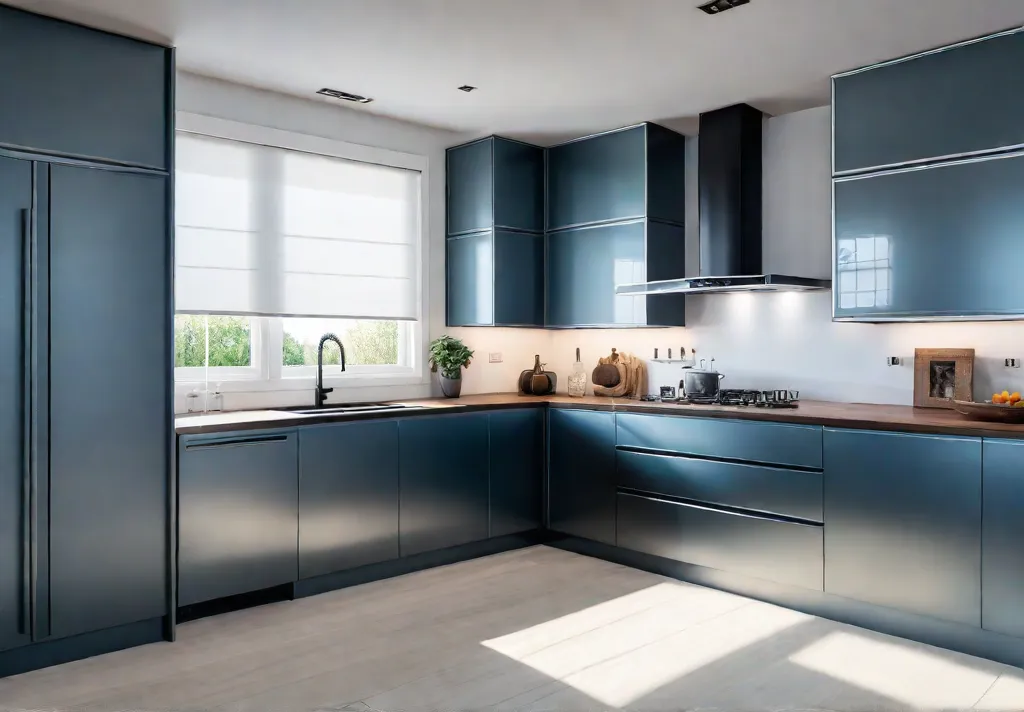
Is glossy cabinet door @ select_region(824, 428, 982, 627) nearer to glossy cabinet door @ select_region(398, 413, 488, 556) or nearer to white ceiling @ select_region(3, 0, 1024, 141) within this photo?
white ceiling @ select_region(3, 0, 1024, 141)

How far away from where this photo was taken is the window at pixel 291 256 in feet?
12.9

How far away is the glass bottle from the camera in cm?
506

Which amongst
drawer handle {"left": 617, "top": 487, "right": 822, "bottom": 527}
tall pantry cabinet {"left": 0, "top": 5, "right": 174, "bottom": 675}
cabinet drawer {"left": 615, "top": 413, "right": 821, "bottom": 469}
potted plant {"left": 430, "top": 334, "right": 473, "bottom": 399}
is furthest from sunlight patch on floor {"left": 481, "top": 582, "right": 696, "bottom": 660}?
potted plant {"left": 430, "top": 334, "right": 473, "bottom": 399}

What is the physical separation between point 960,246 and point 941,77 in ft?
2.43

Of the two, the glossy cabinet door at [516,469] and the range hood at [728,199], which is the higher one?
the range hood at [728,199]

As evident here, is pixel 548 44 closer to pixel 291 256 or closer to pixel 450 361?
pixel 291 256

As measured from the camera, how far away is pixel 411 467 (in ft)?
13.3

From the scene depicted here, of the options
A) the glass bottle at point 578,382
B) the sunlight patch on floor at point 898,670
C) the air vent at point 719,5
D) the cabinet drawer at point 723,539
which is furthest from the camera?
the glass bottle at point 578,382

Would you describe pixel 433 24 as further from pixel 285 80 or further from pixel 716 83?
pixel 716 83

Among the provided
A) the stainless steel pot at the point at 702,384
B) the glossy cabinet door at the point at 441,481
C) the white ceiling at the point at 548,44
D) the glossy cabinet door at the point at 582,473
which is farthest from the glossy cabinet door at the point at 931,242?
the glossy cabinet door at the point at 441,481

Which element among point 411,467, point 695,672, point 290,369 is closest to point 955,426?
point 695,672

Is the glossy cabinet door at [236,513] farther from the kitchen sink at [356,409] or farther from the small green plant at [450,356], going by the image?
the small green plant at [450,356]

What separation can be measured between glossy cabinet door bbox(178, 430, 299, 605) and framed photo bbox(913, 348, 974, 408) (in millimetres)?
3022

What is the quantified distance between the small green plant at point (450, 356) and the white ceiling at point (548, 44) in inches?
54.6
